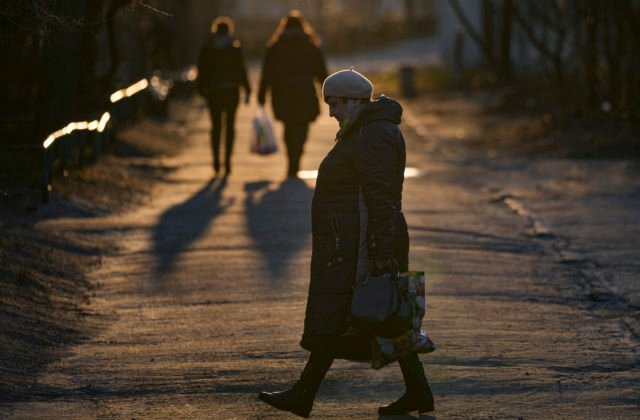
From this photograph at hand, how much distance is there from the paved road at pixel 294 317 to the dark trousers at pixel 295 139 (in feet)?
2.83

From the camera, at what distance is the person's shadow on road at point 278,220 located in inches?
460

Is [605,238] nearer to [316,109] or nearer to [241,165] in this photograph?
[316,109]

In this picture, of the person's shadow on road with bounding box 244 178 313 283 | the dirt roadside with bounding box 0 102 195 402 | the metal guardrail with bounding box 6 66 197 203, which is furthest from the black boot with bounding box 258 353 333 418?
the metal guardrail with bounding box 6 66 197 203

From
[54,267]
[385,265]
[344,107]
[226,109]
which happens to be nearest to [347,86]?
[344,107]

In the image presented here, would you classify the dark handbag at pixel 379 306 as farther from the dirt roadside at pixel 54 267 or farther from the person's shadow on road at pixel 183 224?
the person's shadow on road at pixel 183 224

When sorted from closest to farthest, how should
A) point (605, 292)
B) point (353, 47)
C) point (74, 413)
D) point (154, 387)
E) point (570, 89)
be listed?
point (74, 413) → point (154, 387) → point (605, 292) → point (570, 89) → point (353, 47)

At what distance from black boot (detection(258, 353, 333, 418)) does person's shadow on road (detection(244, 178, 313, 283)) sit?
3765 mm

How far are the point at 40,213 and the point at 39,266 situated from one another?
2775 millimetres

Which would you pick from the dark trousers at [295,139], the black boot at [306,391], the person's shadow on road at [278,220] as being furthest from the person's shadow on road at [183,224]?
the black boot at [306,391]

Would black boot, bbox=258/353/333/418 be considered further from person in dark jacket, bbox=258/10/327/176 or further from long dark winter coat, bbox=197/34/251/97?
long dark winter coat, bbox=197/34/251/97

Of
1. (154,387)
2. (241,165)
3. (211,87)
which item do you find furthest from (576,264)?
(241,165)

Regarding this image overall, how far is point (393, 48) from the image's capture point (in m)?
83.3

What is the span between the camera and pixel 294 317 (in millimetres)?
9273

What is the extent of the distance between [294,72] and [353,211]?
10282 mm
